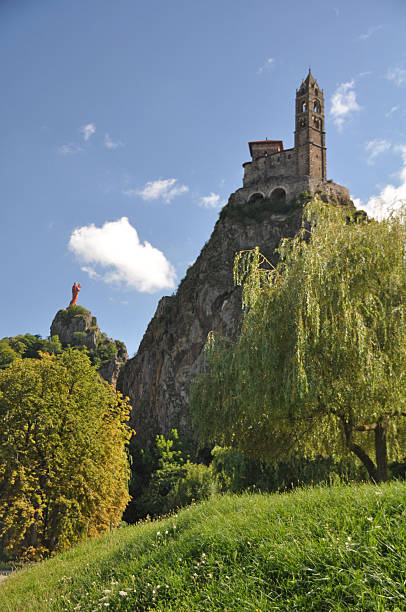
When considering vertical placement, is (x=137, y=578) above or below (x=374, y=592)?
below

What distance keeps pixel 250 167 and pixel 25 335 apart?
7275cm

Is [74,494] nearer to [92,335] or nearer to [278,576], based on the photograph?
[278,576]

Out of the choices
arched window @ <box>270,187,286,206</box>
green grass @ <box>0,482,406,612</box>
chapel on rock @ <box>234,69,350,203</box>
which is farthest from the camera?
arched window @ <box>270,187,286,206</box>

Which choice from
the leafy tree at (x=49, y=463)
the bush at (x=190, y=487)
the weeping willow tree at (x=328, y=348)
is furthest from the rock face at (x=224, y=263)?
the weeping willow tree at (x=328, y=348)

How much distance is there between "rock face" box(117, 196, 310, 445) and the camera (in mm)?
45844

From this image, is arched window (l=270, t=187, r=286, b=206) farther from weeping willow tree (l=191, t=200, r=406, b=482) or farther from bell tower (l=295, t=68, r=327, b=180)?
weeping willow tree (l=191, t=200, r=406, b=482)

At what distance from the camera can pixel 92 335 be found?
94.6 meters

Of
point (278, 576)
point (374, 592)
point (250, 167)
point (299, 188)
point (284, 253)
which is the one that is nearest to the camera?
point (374, 592)

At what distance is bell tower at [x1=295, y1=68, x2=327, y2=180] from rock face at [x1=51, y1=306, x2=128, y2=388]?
189ft

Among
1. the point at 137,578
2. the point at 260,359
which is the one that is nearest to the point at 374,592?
the point at 137,578

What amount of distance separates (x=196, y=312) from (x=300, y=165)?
24108mm

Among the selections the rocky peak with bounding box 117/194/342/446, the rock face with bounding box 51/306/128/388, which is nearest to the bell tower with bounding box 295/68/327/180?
the rocky peak with bounding box 117/194/342/446

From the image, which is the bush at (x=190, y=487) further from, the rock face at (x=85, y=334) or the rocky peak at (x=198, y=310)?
the rock face at (x=85, y=334)

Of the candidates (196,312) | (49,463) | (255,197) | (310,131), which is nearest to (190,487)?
(49,463)
